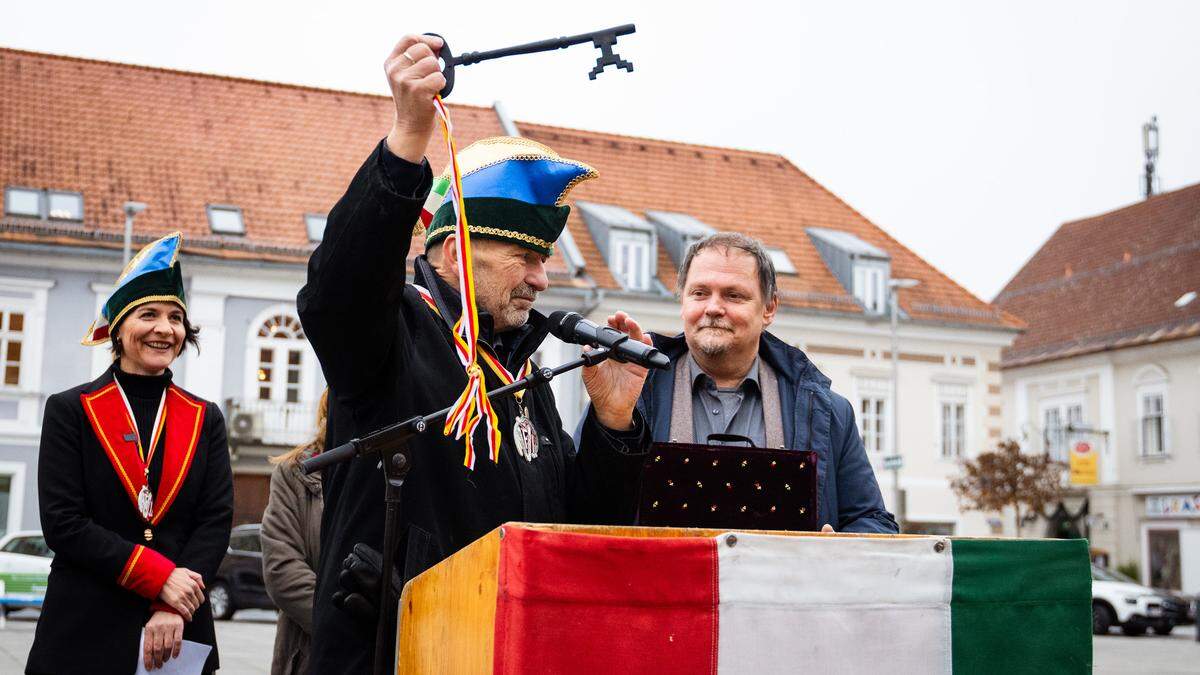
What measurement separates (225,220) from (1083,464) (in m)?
22.1

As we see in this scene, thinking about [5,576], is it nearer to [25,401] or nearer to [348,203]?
[25,401]

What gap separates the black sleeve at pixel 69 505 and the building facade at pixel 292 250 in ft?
73.3

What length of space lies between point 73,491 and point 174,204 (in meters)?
24.0

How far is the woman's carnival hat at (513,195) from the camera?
10.5 ft

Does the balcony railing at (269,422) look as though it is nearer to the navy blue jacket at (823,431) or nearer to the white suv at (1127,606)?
the white suv at (1127,606)

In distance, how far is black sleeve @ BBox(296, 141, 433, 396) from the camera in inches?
100

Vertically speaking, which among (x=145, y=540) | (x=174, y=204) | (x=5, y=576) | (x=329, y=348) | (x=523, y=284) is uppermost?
(x=174, y=204)

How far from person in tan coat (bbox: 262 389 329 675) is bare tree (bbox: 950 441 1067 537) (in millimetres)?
26993

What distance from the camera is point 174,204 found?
1053 inches

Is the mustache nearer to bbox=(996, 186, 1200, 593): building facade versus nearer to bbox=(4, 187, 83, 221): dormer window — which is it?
bbox=(4, 187, 83, 221): dormer window

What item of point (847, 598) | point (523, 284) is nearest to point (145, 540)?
point (523, 284)

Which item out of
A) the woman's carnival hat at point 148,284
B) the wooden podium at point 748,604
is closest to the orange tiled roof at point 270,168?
the woman's carnival hat at point 148,284

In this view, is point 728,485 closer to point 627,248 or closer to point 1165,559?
point 627,248

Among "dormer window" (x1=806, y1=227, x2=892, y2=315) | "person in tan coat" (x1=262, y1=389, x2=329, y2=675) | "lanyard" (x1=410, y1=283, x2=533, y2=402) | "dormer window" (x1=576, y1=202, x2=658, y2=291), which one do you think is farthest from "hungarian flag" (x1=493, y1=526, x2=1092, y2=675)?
"dormer window" (x1=806, y1=227, x2=892, y2=315)
